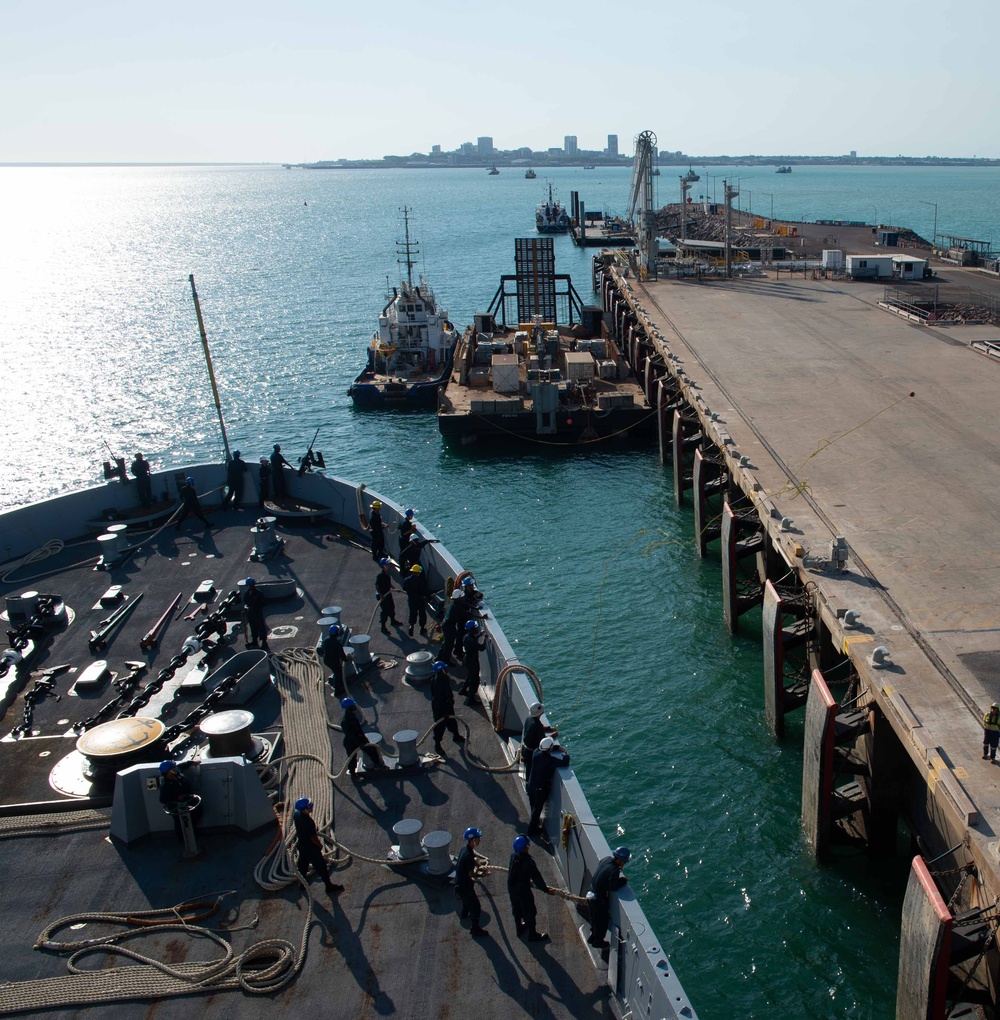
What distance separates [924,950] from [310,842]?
778 centimetres

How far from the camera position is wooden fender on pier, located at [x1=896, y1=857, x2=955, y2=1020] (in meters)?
11.3

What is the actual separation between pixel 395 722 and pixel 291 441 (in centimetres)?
3723

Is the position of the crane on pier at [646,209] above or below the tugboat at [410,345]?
above

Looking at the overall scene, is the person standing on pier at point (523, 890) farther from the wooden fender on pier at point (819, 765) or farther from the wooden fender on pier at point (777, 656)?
the wooden fender on pier at point (777, 656)

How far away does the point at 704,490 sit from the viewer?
3092 cm

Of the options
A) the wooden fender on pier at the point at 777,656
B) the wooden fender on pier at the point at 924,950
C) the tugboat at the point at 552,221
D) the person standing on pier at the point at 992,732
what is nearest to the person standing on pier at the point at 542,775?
the wooden fender on pier at the point at 924,950

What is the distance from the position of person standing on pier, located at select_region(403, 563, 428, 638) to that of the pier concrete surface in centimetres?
724

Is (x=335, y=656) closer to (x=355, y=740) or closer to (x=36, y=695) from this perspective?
(x=355, y=740)

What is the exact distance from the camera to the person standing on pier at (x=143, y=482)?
22984mm

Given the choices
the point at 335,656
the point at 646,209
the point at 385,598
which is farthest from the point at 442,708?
the point at 646,209

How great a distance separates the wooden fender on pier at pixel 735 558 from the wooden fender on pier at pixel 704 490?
446cm

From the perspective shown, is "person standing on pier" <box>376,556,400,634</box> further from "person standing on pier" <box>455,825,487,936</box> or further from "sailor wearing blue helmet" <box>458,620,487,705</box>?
"person standing on pier" <box>455,825,487,936</box>

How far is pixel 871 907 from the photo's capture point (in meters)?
15.7

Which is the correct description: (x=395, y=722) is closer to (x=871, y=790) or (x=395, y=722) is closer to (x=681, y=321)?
(x=871, y=790)
